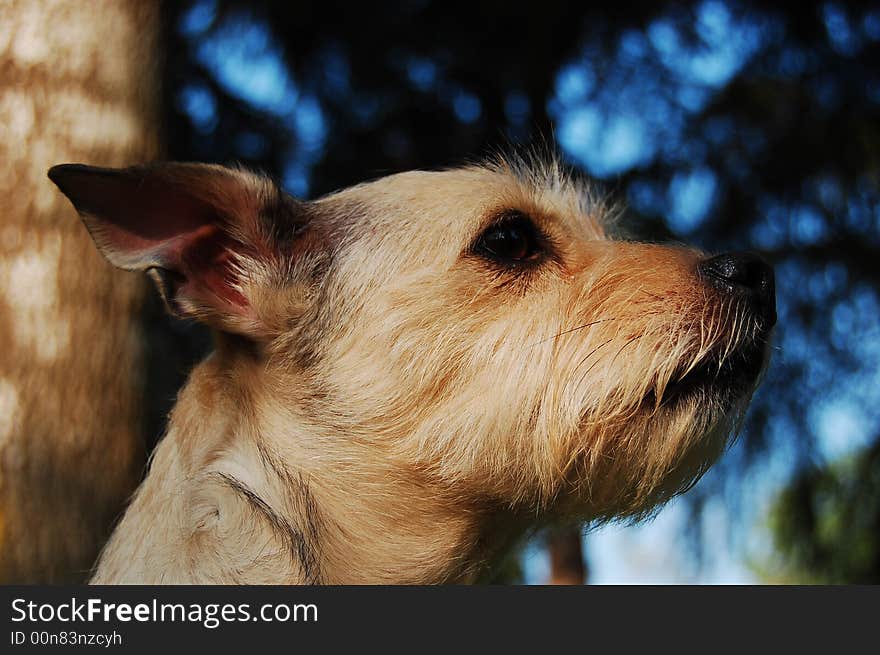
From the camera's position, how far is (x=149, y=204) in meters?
3.30

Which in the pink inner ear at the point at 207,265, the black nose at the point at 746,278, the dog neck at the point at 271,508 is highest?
the pink inner ear at the point at 207,265

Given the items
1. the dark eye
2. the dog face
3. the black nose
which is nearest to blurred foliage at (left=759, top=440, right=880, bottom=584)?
the dog face

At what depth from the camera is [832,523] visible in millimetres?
8148

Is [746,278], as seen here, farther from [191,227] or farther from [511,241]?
[191,227]

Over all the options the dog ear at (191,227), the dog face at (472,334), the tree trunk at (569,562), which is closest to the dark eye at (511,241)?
the dog face at (472,334)

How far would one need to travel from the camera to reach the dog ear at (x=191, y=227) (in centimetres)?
322

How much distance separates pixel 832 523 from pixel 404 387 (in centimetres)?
619

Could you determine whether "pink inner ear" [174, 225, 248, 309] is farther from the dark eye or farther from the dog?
the dark eye

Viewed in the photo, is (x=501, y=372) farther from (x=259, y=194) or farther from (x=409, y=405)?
(x=259, y=194)

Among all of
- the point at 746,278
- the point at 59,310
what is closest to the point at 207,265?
the point at 59,310

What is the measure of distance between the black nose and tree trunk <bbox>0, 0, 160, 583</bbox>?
2.65 m

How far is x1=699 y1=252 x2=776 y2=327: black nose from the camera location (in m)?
3.36

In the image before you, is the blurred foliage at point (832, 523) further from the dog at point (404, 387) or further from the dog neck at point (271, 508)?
the dog neck at point (271, 508)

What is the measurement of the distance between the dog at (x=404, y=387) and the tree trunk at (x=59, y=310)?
737 mm
